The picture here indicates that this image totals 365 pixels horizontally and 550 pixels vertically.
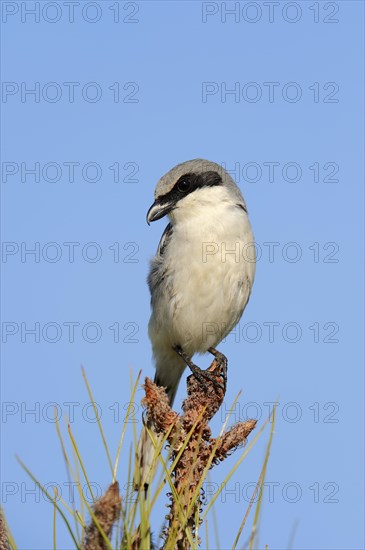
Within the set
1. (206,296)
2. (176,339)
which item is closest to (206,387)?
(206,296)

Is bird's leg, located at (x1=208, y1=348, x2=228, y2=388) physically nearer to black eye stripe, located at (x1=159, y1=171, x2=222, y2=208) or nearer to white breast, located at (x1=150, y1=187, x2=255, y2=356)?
white breast, located at (x1=150, y1=187, x2=255, y2=356)

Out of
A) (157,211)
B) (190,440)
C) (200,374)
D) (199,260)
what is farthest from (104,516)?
(157,211)

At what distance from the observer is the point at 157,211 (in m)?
5.67

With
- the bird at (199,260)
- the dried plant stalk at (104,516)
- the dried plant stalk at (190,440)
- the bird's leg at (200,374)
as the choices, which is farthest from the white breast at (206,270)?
the dried plant stalk at (104,516)

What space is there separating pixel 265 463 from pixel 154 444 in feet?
1.43

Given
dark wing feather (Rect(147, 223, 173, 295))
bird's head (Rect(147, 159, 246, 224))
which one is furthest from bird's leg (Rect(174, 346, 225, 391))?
bird's head (Rect(147, 159, 246, 224))

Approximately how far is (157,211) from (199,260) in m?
0.47

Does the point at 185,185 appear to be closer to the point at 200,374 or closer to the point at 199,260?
the point at 199,260

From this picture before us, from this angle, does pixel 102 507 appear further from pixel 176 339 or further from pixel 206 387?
pixel 176 339

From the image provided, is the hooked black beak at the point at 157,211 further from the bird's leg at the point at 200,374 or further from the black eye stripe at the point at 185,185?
the bird's leg at the point at 200,374

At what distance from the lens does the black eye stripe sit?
5.75m

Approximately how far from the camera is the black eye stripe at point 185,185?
5.75 meters

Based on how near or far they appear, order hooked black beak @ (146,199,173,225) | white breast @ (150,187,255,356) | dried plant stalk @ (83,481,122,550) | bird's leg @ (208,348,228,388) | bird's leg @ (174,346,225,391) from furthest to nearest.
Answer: hooked black beak @ (146,199,173,225), white breast @ (150,187,255,356), bird's leg @ (208,348,228,388), bird's leg @ (174,346,225,391), dried plant stalk @ (83,481,122,550)

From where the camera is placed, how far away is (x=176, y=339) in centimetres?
600
